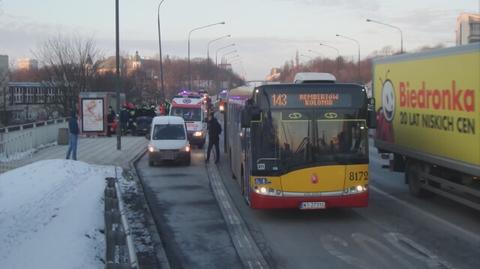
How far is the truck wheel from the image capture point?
1499cm

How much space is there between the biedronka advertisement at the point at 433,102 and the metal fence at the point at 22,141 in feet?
46.3

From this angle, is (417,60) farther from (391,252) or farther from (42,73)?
(42,73)

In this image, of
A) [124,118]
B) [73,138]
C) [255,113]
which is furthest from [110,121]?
[255,113]

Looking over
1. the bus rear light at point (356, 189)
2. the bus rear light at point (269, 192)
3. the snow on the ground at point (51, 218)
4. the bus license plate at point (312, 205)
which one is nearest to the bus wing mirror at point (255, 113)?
the bus rear light at point (269, 192)

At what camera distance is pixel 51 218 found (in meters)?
12.2

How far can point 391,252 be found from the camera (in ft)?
32.7

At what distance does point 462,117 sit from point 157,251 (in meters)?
6.20

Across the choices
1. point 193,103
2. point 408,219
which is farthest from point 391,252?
point 193,103

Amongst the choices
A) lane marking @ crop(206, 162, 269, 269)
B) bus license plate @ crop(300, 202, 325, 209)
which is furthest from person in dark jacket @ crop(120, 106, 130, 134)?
bus license plate @ crop(300, 202, 325, 209)

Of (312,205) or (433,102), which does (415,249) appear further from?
(433,102)

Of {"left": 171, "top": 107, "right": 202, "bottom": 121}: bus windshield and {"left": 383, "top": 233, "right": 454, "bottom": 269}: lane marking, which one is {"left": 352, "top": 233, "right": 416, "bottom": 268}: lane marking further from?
{"left": 171, "top": 107, "right": 202, "bottom": 121}: bus windshield

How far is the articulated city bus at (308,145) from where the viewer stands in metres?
12.5

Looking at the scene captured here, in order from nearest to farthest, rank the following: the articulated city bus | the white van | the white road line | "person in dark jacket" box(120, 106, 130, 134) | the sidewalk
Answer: the white road line < the articulated city bus < the white van < the sidewalk < "person in dark jacket" box(120, 106, 130, 134)

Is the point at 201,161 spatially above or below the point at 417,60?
below
